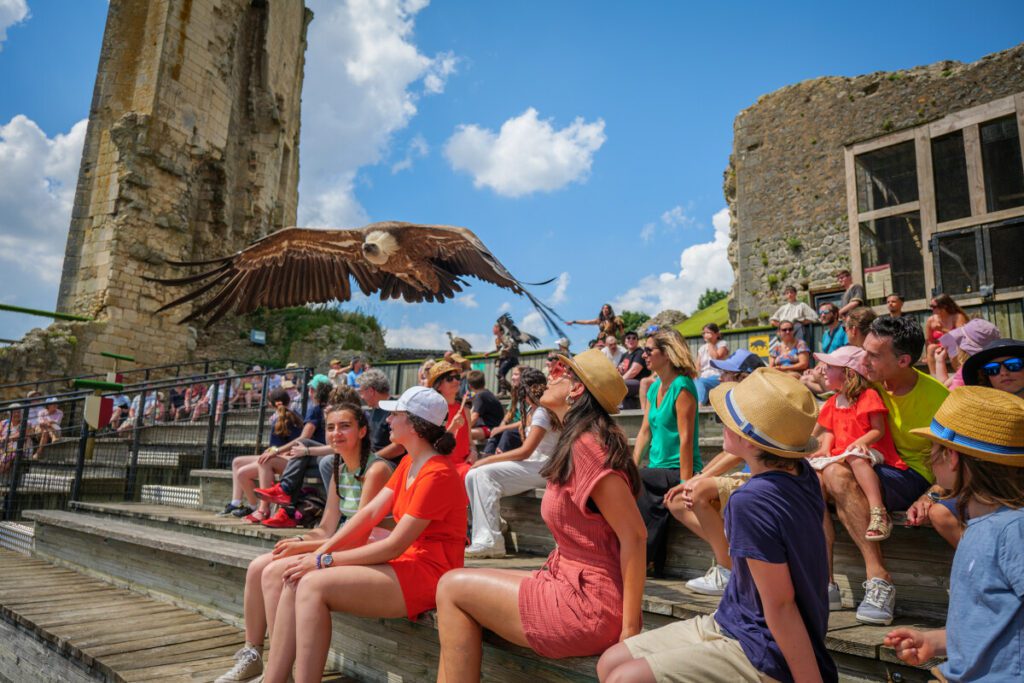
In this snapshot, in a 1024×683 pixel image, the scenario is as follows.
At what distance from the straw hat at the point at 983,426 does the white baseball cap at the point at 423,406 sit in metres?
1.73

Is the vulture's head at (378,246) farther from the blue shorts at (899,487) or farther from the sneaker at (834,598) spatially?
the sneaker at (834,598)

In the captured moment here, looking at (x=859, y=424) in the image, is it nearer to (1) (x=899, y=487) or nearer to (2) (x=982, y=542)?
(1) (x=899, y=487)

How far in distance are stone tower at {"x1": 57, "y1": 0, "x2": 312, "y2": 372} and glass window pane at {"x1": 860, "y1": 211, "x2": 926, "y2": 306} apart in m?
14.9

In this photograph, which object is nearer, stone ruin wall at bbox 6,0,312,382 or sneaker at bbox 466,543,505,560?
sneaker at bbox 466,543,505,560

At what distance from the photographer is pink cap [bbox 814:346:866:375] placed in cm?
272

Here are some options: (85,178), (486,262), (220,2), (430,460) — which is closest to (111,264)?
(85,178)

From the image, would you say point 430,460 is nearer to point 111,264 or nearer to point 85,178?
point 111,264

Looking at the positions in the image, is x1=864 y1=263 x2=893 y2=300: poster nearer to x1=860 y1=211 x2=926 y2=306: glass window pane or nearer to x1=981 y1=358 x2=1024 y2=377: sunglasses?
x1=860 y1=211 x2=926 y2=306: glass window pane

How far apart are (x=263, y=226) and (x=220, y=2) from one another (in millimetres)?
6144

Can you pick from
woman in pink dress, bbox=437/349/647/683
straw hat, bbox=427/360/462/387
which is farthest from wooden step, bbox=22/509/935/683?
straw hat, bbox=427/360/462/387

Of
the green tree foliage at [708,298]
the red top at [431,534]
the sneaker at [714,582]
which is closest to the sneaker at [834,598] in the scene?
the sneaker at [714,582]

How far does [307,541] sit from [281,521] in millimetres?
1961

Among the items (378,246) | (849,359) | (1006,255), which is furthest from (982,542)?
(1006,255)

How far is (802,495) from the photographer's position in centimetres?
156
